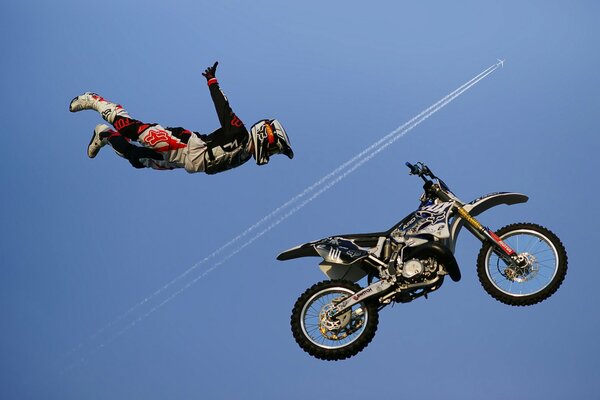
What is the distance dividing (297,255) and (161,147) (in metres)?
4.11

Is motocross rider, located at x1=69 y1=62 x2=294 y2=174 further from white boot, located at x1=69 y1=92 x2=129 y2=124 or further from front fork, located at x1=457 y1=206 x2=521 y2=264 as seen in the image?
front fork, located at x1=457 y1=206 x2=521 y2=264

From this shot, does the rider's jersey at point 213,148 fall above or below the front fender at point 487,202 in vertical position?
above

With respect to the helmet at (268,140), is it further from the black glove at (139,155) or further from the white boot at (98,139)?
the white boot at (98,139)

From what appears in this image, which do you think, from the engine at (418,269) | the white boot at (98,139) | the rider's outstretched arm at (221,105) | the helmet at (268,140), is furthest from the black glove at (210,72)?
the engine at (418,269)

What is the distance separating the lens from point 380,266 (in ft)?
71.7

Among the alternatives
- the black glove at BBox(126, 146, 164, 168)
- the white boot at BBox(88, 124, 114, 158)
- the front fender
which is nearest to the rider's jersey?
the black glove at BBox(126, 146, 164, 168)

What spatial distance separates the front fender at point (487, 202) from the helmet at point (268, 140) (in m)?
3.98

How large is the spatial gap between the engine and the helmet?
3975 millimetres

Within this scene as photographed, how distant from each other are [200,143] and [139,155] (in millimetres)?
1456

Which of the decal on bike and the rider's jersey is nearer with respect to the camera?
the rider's jersey

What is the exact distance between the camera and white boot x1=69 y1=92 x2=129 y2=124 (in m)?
24.5

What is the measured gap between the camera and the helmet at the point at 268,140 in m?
23.7

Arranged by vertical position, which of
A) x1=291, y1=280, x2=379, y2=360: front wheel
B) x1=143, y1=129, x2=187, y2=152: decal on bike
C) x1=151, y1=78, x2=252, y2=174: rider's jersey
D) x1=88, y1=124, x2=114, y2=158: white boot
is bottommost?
x1=291, y1=280, x2=379, y2=360: front wheel

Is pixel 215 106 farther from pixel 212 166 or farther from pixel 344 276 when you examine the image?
pixel 344 276
